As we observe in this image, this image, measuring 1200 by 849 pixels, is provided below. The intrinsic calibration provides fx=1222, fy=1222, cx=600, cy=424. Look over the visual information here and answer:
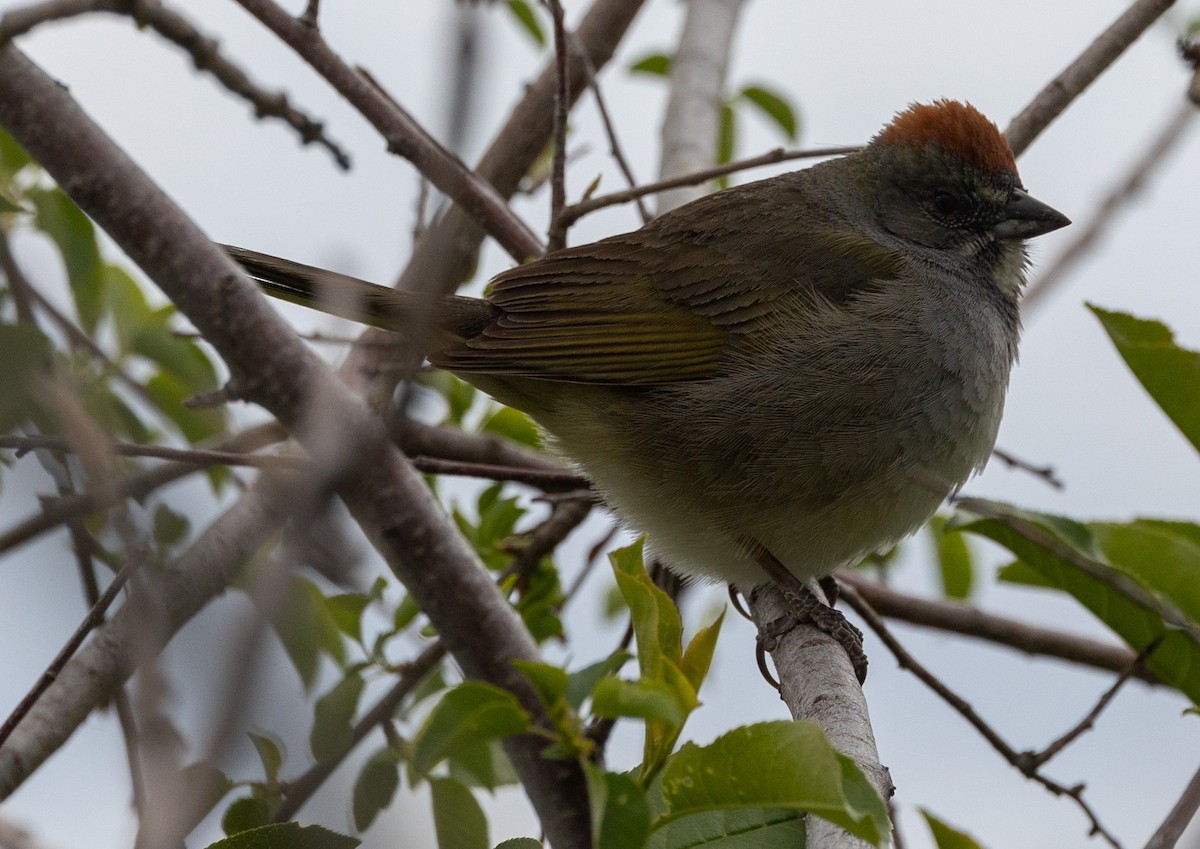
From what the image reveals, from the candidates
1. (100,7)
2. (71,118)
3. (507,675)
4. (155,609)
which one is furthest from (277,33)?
(155,609)

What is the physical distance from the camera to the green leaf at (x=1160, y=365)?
3.25m

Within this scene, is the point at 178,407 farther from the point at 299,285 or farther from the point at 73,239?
the point at 299,285

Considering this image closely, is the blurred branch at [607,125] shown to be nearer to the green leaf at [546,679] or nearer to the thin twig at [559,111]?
the thin twig at [559,111]

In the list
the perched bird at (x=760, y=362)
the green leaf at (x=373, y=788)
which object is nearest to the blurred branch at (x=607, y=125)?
the perched bird at (x=760, y=362)

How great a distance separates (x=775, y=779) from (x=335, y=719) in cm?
111

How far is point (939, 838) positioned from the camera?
7.90 ft

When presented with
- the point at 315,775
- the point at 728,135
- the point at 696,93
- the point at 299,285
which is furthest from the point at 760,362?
the point at 315,775

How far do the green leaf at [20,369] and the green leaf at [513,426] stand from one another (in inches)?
88.6

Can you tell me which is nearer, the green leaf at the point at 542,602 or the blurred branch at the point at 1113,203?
the green leaf at the point at 542,602

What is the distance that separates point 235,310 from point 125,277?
10.2 feet

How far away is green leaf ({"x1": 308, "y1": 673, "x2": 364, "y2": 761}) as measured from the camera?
2139 mm

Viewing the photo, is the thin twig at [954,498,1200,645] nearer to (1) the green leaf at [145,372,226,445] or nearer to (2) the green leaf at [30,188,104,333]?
(1) the green leaf at [145,372,226,445]

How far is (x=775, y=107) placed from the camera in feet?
18.1

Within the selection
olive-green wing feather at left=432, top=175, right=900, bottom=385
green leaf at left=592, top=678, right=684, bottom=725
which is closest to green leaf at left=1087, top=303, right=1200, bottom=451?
olive-green wing feather at left=432, top=175, right=900, bottom=385
